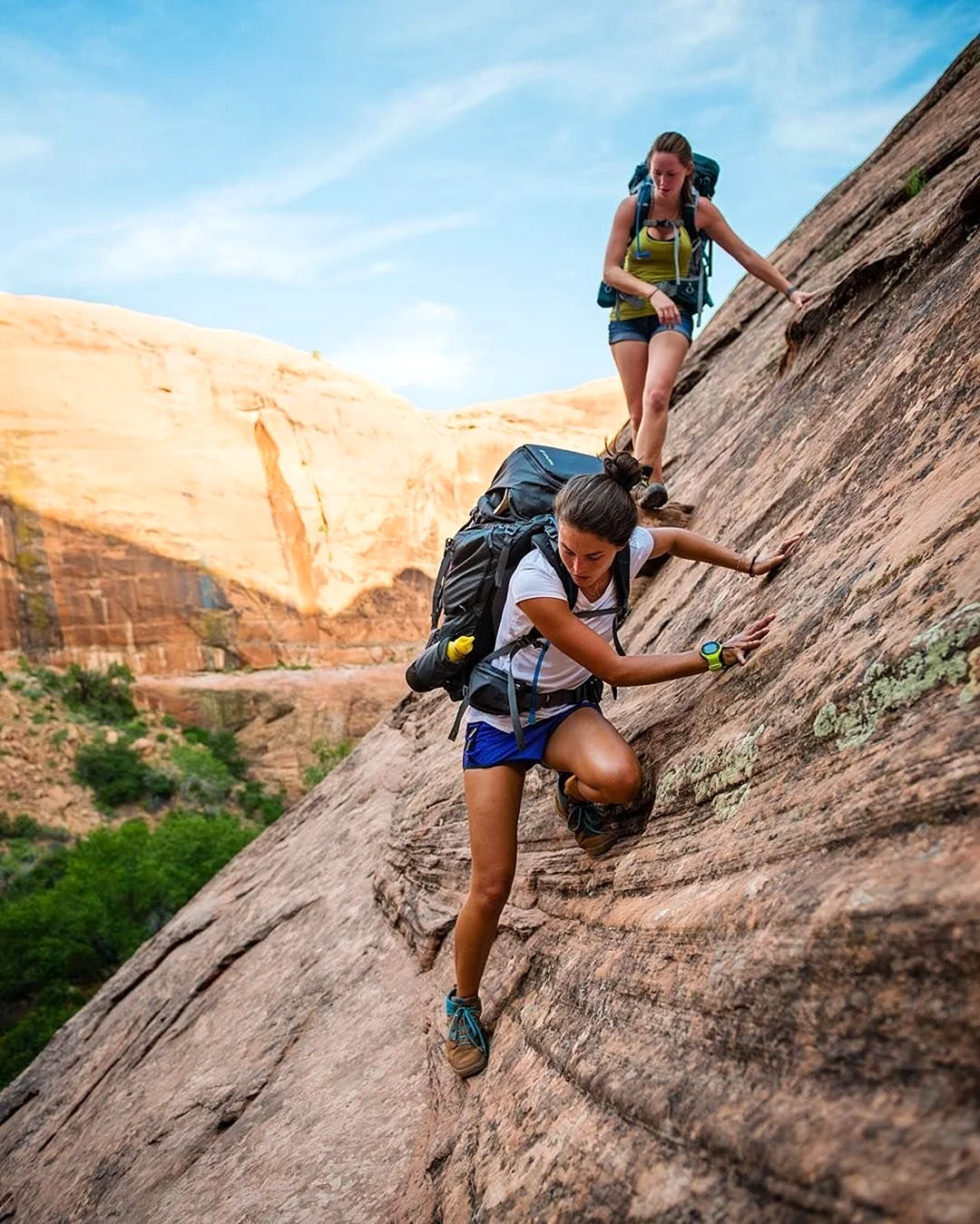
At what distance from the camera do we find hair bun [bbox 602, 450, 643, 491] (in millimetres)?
3041

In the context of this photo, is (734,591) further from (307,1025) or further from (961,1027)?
(307,1025)

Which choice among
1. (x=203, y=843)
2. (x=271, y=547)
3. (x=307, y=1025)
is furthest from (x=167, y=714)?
(x=307, y=1025)

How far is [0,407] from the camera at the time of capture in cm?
3600

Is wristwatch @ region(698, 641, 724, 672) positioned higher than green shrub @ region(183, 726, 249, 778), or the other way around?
green shrub @ region(183, 726, 249, 778)

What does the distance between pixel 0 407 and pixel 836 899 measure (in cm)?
4048

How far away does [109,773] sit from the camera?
29422 mm

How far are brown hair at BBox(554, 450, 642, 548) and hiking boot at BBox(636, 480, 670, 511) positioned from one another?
2.16 m

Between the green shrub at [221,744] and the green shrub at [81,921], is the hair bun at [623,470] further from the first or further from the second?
the green shrub at [221,744]

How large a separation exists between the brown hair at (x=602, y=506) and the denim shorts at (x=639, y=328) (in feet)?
8.60

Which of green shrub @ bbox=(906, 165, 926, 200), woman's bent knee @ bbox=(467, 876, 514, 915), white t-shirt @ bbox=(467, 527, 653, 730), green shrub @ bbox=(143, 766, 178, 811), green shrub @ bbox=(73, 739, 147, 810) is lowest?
woman's bent knee @ bbox=(467, 876, 514, 915)

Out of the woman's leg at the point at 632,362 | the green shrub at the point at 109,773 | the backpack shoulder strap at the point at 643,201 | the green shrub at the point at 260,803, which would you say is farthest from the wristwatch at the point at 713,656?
the green shrub at the point at 109,773

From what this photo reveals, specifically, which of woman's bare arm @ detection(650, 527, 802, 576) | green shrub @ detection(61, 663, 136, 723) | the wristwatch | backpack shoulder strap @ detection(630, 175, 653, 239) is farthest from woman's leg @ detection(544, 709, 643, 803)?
green shrub @ detection(61, 663, 136, 723)

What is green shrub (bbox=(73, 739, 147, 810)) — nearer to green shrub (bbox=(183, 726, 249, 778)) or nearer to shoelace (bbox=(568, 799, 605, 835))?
green shrub (bbox=(183, 726, 249, 778))

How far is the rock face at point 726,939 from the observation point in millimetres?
1781
